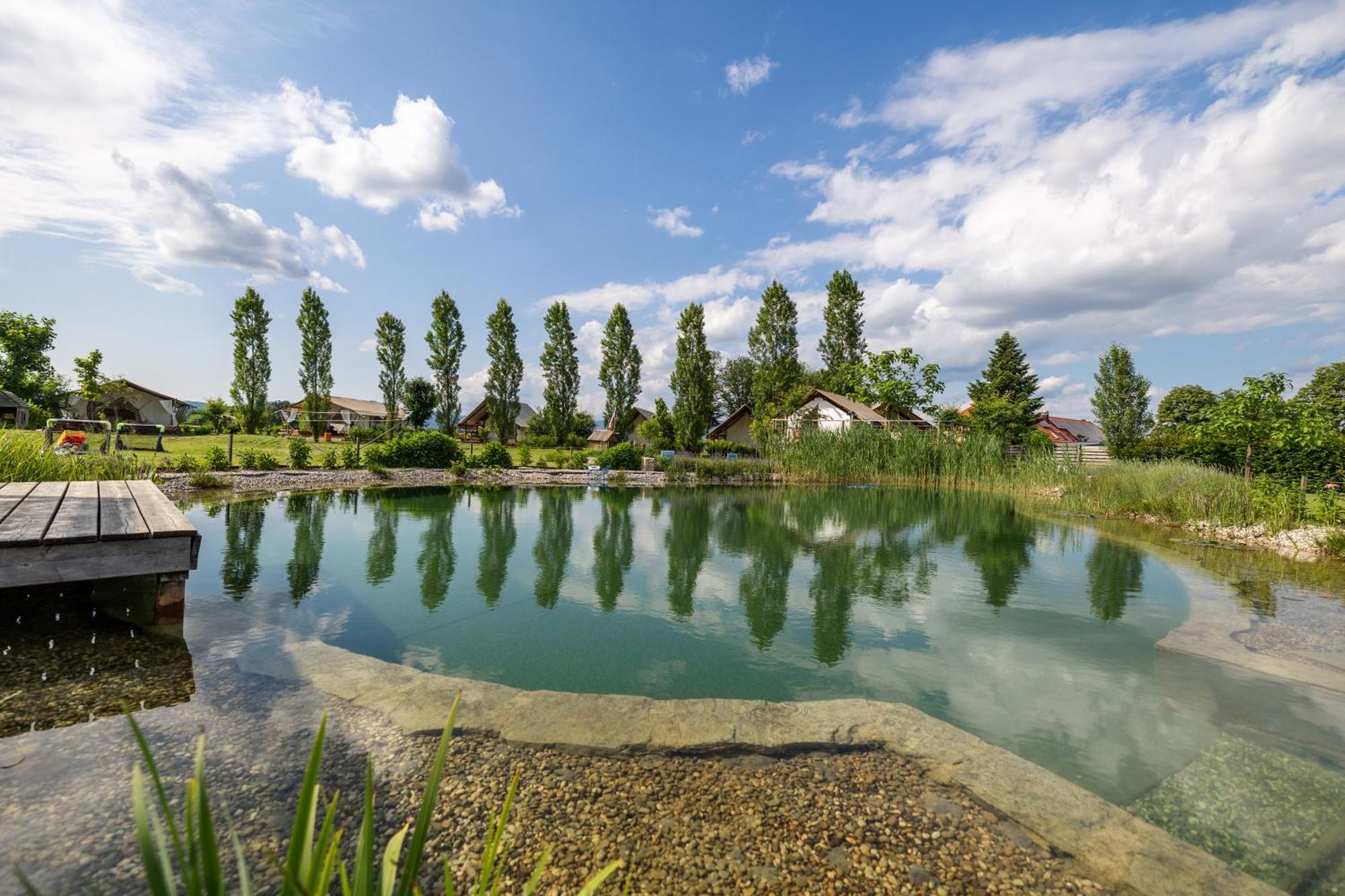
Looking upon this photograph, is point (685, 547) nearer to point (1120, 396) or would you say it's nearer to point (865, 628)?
point (865, 628)

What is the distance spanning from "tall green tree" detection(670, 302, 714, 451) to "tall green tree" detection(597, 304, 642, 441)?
371cm

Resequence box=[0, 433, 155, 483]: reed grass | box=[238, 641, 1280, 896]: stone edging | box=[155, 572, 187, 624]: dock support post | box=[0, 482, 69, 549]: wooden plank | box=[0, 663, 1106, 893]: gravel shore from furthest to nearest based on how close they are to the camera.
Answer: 1. box=[0, 433, 155, 483]: reed grass
2. box=[155, 572, 187, 624]: dock support post
3. box=[0, 482, 69, 549]: wooden plank
4. box=[238, 641, 1280, 896]: stone edging
5. box=[0, 663, 1106, 893]: gravel shore

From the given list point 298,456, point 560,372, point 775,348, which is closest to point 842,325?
point 775,348

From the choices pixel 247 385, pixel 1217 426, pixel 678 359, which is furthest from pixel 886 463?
pixel 247 385

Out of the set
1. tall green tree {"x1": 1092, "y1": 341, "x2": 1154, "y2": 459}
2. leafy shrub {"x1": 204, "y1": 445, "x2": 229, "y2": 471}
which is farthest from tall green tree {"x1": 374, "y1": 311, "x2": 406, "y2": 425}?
tall green tree {"x1": 1092, "y1": 341, "x2": 1154, "y2": 459}

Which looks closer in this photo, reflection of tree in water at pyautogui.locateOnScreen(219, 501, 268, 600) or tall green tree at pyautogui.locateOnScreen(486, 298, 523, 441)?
reflection of tree in water at pyautogui.locateOnScreen(219, 501, 268, 600)

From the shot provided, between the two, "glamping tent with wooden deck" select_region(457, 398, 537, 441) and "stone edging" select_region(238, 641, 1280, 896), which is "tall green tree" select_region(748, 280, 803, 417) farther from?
"stone edging" select_region(238, 641, 1280, 896)

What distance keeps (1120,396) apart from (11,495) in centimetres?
5112

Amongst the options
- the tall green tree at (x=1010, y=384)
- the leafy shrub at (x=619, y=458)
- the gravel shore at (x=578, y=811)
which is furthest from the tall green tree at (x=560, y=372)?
the gravel shore at (x=578, y=811)

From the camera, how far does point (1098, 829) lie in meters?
2.84

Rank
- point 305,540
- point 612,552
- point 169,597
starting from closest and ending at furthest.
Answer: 1. point 169,597
2. point 305,540
3. point 612,552

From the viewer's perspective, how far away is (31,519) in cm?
488

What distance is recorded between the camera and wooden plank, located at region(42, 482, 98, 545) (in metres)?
4.31

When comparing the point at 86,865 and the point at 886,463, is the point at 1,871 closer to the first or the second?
the point at 86,865
